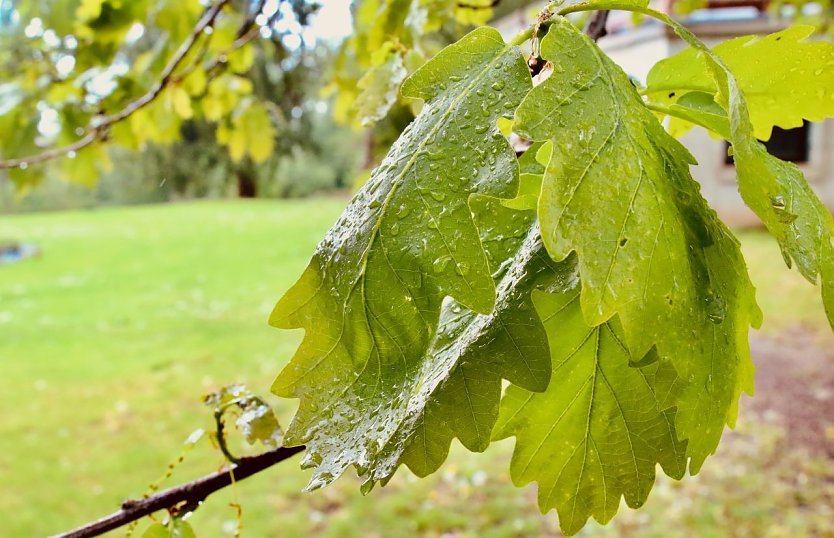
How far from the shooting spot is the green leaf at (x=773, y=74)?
659 mm

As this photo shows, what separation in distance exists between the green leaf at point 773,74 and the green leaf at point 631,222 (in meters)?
0.19

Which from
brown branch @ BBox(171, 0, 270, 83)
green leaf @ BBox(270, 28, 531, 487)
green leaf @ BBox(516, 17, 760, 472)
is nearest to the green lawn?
green leaf @ BBox(270, 28, 531, 487)

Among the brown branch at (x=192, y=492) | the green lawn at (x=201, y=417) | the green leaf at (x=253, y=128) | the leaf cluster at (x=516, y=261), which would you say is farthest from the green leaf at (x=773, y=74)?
the green leaf at (x=253, y=128)

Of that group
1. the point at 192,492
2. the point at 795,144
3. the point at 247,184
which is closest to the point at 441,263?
the point at 192,492

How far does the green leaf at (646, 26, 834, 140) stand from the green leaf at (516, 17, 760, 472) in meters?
0.19

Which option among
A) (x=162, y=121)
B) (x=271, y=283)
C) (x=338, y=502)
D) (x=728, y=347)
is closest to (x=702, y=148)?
(x=271, y=283)

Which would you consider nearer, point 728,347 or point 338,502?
point 728,347

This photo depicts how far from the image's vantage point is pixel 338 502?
388 cm

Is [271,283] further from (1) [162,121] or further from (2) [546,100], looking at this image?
(2) [546,100]

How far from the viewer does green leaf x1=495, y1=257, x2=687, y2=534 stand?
594 millimetres

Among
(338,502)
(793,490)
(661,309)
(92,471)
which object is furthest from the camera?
(92,471)

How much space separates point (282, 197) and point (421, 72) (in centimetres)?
1530

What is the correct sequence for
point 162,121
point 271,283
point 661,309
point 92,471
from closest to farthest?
point 661,309
point 162,121
point 92,471
point 271,283

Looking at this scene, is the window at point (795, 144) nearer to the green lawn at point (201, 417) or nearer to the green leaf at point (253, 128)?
the green lawn at point (201, 417)
